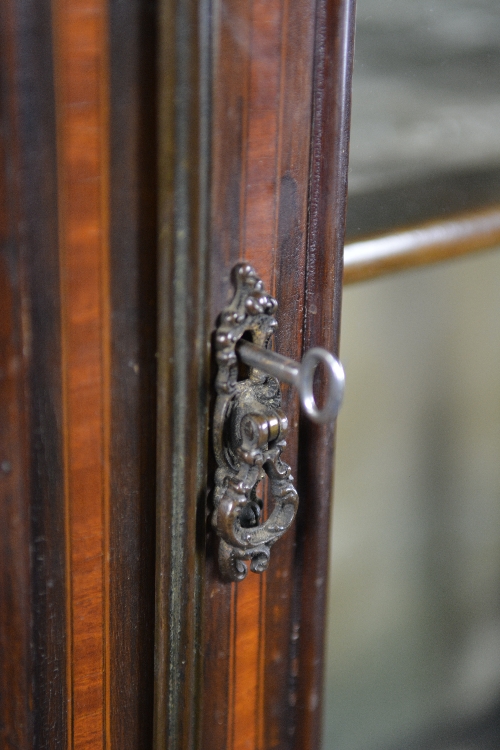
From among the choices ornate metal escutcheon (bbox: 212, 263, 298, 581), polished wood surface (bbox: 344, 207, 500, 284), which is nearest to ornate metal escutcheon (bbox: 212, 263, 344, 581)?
ornate metal escutcheon (bbox: 212, 263, 298, 581)

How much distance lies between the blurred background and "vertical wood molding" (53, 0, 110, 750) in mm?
212

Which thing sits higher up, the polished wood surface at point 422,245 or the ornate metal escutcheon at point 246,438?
the polished wood surface at point 422,245

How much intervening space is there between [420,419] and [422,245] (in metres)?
0.15

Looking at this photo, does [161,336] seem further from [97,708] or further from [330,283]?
[97,708]

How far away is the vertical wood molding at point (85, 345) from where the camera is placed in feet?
1.60

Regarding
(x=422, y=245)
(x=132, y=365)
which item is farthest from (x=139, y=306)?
(x=422, y=245)

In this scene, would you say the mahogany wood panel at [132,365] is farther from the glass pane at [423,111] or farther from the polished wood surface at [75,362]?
the glass pane at [423,111]

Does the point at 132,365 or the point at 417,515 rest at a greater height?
the point at 132,365

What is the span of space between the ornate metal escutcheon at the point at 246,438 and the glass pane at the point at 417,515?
15 cm

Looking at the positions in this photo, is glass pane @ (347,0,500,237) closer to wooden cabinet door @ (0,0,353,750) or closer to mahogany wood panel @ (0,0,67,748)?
wooden cabinet door @ (0,0,353,750)

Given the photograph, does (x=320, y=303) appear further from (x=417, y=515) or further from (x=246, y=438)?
(x=417, y=515)

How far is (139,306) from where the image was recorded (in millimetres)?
537

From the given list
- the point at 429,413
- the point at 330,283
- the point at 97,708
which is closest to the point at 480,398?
the point at 429,413

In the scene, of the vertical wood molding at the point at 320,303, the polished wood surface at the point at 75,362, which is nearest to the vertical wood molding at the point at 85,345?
the polished wood surface at the point at 75,362
